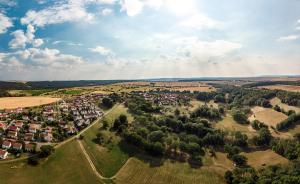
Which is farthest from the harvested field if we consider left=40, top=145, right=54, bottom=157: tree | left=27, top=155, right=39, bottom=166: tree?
left=27, top=155, right=39, bottom=166: tree

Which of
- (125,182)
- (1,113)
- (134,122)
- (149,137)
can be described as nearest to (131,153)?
(149,137)

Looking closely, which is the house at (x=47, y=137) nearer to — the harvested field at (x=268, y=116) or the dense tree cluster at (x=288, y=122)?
the dense tree cluster at (x=288, y=122)

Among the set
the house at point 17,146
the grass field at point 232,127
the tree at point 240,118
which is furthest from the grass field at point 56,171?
the tree at point 240,118

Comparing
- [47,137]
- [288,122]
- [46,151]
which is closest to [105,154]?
[46,151]

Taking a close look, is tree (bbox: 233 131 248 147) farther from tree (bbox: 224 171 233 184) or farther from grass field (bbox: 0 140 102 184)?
grass field (bbox: 0 140 102 184)

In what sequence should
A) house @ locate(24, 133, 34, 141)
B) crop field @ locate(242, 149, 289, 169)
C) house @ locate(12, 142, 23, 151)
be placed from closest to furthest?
house @ locate(12, 142, 23, 151) → house @ locate(24, 133, 34, 141) → crop field @ locate(242, 149, 289, 169)

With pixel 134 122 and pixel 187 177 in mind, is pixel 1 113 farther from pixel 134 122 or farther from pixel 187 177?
pixel 187 177
